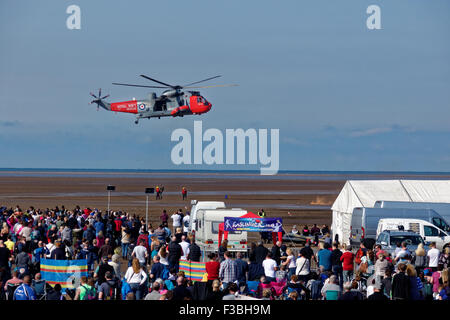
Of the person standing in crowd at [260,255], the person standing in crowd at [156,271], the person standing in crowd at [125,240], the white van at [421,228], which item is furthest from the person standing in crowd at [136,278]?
the white van at [421,228]

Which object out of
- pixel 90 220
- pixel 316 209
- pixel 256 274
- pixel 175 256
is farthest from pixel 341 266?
pixel 316 209

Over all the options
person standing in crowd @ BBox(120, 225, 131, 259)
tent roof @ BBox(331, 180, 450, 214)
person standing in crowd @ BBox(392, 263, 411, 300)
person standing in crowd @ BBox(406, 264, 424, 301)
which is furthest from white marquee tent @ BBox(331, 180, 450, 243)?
person standing in crowd @ BBox(392, 263, 411, 300)

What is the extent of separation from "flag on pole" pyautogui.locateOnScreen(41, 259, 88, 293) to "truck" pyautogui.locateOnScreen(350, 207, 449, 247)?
1483 cm

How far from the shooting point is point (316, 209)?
2056 inches

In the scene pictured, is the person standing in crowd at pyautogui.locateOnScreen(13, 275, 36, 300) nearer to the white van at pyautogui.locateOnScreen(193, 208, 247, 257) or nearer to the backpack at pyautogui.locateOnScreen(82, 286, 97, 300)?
the backpack at pyautogui.locateOnScreen(82, 286, 97, 300)

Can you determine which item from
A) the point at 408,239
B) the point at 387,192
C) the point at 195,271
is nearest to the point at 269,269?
the point at 195,271

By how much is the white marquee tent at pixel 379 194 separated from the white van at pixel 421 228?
12.3 ft

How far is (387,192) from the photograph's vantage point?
99.8 feet

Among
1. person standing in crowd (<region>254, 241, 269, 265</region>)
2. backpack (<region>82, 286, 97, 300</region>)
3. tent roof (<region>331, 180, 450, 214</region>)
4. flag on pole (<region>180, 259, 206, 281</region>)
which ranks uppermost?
tent roof (<region>331, 180, 450, 214</region>)

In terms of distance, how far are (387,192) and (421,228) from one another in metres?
4.48

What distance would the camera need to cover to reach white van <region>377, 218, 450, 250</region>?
2556 cm

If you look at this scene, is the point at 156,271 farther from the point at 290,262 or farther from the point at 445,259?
the point at 445,259

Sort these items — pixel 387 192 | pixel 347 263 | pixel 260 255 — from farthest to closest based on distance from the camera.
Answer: pixel 387 192
pixel 347 263
pixel 260 255
